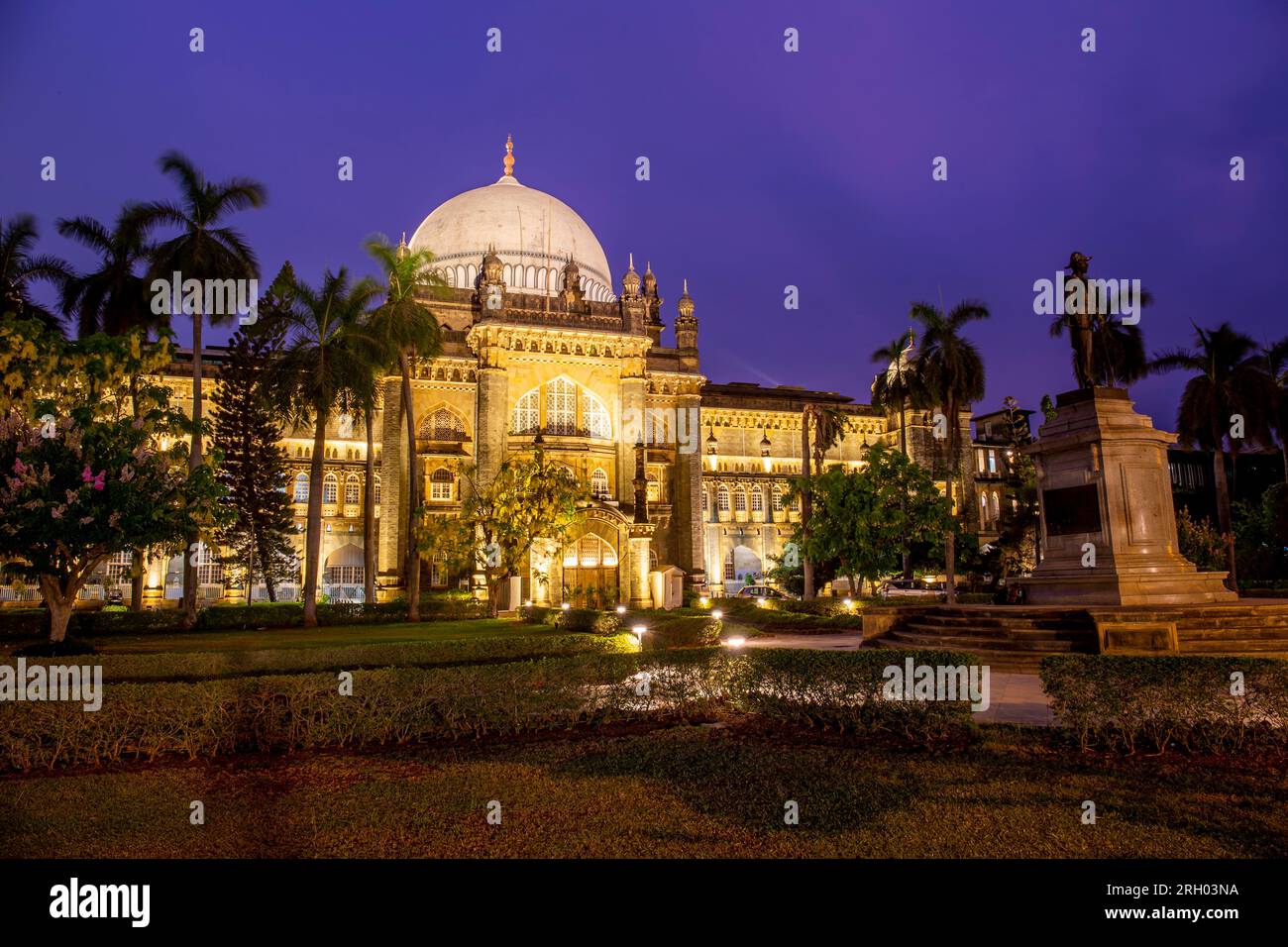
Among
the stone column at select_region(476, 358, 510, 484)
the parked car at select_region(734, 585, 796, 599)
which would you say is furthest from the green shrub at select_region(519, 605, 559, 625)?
the parked car at select_region(734, 585, 796, 599)

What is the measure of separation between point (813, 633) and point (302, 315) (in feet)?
79.3

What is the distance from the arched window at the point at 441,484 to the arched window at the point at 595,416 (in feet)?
33.2

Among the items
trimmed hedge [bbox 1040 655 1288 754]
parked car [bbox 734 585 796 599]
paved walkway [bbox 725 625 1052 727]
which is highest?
trimmed hedge [bbox 1040 655 1288 754]

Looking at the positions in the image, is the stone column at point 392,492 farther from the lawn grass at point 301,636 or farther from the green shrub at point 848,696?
the green shrub at point 848,696

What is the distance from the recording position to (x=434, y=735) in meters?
12.2

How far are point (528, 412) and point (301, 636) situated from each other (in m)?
29.9

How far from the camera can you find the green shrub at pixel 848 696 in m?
11.0

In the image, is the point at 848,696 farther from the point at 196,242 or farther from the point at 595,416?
the point at 595,416

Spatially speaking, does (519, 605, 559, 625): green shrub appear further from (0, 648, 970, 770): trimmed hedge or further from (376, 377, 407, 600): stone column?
(376, 377, 407, 600): stone column

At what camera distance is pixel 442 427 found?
2157 inches

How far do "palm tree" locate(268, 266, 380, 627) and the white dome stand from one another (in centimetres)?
2895

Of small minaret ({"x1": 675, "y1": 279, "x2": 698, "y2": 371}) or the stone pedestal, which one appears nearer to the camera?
the stone pedestal

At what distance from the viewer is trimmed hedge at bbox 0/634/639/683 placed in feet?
42.2
